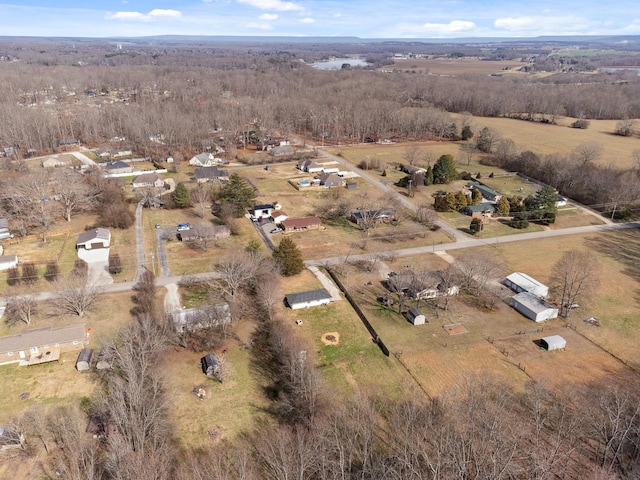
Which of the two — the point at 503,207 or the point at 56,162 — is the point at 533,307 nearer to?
the point at 503,207

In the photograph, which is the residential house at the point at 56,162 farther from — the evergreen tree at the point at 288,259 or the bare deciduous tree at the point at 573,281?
the bare deciduous tree at the point at 573,281

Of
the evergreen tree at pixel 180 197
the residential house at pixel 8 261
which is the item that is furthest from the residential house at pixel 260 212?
the residential house at pixel 8 261

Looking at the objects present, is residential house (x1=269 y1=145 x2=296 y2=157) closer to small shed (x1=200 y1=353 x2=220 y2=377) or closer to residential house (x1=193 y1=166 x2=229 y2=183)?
residential house (x1=193 y1=166 x2=229 y2=183)

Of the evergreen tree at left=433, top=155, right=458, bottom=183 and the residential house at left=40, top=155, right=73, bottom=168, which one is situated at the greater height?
the evergreen tree at left=433, top=155, right=458, bottom=183

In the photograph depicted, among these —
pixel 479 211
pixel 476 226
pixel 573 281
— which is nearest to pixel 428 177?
pixel 479 211

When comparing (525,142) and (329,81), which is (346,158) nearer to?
(525,142)

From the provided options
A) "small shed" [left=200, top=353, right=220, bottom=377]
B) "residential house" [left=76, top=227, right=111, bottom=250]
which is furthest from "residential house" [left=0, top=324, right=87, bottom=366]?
"residential house" [left=76, top=227, right=111, bottom=250]

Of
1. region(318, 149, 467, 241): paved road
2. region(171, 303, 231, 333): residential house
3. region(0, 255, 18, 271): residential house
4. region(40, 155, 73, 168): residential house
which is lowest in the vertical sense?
region(318, 149, 467, 241): paved road
